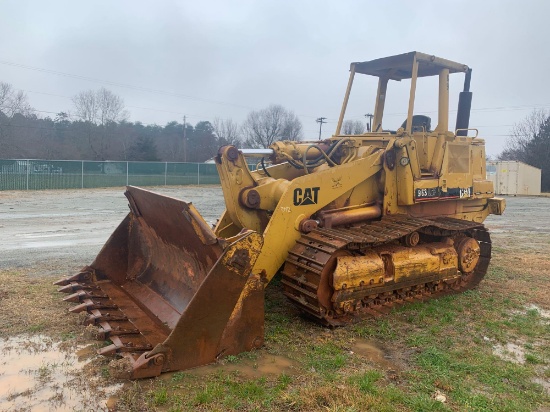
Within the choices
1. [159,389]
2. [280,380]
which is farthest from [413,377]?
[159,389]

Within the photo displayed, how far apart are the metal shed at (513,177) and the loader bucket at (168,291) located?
31.1 m

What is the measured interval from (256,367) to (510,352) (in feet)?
8.28

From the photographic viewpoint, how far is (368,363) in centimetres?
437

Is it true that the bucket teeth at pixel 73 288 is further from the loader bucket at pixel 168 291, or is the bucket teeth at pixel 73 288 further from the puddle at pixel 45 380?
the puddle at pixel 45 380

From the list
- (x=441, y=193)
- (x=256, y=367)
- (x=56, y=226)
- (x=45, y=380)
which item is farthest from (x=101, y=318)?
(x=56, y=226)

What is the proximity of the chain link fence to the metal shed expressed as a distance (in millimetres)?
19874

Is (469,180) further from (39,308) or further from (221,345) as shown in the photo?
(39,308)

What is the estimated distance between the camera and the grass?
3.59 m

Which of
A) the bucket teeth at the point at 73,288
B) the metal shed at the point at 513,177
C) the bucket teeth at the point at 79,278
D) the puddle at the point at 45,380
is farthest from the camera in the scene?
the metal shed at the point at 513,177

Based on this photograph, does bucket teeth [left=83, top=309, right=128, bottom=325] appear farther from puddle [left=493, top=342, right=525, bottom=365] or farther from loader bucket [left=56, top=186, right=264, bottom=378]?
puddle [left=493, top=342, right=525, bottom=365]

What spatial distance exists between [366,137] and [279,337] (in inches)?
121

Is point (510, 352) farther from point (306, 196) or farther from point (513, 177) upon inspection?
point (513, 177)

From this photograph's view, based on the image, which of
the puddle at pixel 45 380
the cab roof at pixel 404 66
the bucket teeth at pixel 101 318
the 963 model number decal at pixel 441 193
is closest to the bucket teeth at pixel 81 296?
the bucket teeth at pixel 101 318

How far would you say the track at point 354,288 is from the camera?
199 inches
